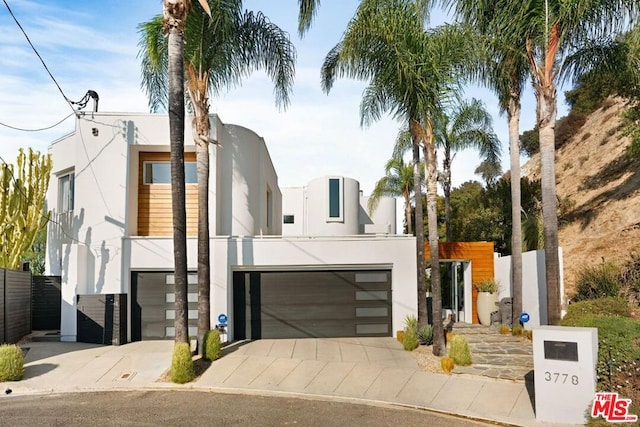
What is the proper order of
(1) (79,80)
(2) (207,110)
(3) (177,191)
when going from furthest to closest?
(1) (79,80)
(2) (207,110)
(3) (177,191)

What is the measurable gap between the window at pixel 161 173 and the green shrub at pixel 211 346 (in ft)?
19.4

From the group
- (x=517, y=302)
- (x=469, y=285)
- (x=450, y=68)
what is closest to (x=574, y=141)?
(x=469, y=285)

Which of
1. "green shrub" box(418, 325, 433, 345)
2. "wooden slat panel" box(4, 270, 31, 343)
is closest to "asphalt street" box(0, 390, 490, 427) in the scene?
"green shrub" box(418, 325, 433, 345)

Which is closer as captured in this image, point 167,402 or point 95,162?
point 167,402

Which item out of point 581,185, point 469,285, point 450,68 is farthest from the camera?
point 581,185

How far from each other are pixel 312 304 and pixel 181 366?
547 cm

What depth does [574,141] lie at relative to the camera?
129ft

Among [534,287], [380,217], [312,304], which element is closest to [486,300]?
[534,287]

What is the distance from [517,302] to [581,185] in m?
19.5

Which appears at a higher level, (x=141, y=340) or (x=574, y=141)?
(x=574, y=141)

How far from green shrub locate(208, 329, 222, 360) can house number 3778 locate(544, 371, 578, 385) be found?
23.2 ft

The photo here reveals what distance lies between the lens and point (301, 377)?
433 inches

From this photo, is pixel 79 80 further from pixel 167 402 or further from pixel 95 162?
pixel 167 402

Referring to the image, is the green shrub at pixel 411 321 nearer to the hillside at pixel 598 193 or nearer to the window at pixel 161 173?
the window at pixel 161 173
